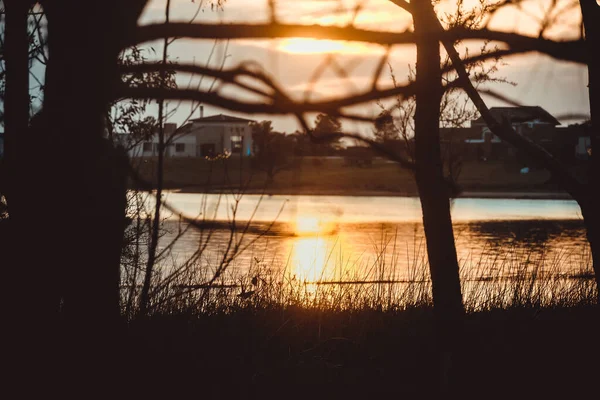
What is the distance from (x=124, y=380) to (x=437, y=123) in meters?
2.71

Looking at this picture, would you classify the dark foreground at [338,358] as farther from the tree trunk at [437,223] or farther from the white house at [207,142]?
the white house at [207,142]

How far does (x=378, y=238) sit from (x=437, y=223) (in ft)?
64.3

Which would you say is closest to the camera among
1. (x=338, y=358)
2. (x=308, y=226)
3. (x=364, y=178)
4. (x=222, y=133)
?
(x=222, y=133)

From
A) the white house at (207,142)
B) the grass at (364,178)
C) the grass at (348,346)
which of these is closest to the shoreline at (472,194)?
the grass at (364,178)

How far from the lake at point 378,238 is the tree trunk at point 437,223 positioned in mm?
4040

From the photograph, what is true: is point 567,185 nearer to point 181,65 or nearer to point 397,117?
point 397,117

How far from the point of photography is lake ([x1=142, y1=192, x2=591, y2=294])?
13.5m

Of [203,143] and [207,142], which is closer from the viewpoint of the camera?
[203,143]

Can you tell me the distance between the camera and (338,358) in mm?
6887

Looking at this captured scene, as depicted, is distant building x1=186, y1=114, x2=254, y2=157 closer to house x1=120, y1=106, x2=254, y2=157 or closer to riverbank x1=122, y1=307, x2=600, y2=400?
house x1=120, y1=106, x2=254, y2=157

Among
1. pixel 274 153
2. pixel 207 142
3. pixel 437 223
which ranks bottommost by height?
pixel 437 223

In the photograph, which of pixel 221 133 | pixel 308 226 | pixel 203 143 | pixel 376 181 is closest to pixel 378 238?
pixel 308 226

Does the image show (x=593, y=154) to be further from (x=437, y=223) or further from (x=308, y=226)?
(x=308, y=226)

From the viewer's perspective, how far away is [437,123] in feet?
16.6
